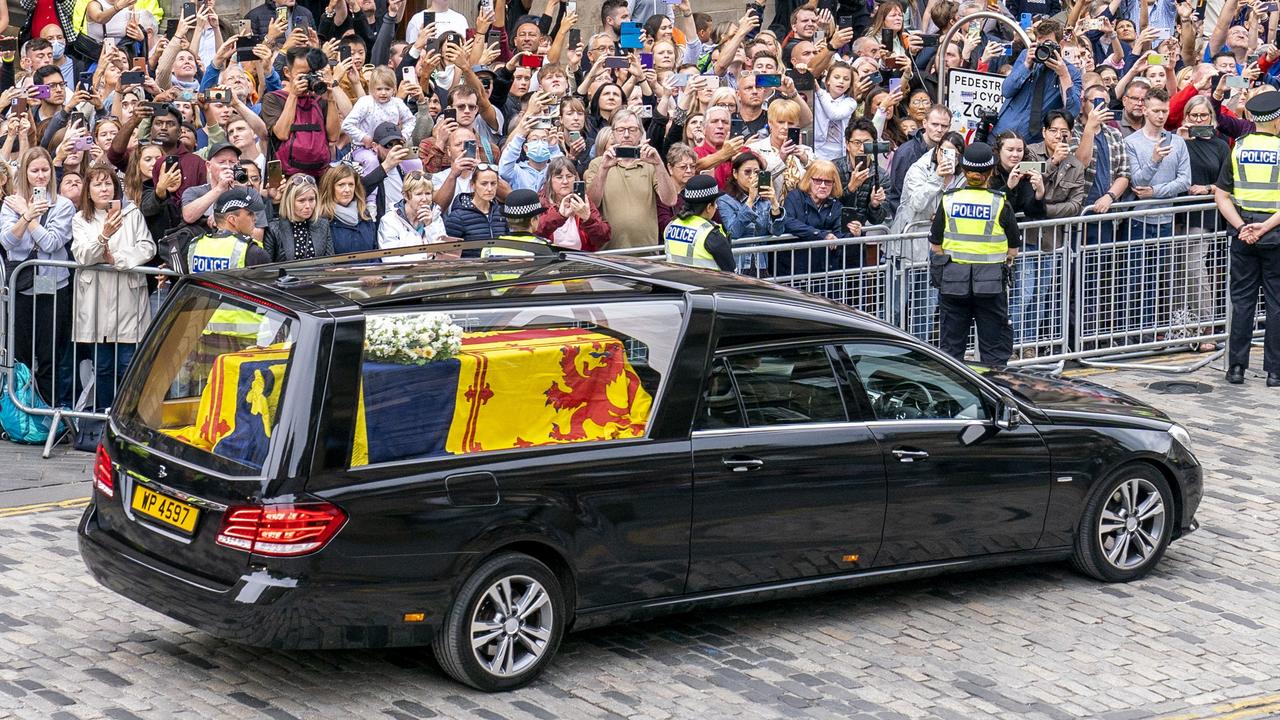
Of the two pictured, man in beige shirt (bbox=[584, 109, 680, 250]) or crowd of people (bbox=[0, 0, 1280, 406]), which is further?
man in beige shirt (bbox=[584, 109, 680, 250])

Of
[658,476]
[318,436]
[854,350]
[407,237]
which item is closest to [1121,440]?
[854,350]

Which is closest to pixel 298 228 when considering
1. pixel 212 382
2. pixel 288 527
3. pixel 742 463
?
pixel 212 382

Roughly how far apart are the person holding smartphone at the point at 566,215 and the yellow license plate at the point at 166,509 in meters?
5.16

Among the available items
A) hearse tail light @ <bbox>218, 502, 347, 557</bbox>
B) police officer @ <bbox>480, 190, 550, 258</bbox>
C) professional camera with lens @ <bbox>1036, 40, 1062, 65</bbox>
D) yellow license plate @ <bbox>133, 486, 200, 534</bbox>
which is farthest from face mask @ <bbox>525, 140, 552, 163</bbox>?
hearse tail light @ <bbox>218, 502, 347, 557</bbox>

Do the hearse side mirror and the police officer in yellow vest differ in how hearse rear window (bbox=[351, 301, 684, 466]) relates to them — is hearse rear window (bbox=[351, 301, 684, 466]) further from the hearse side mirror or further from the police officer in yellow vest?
the police officer in yellow vest

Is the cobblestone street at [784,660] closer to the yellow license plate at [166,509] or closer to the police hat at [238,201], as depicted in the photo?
the yellow license plate at [166,509]

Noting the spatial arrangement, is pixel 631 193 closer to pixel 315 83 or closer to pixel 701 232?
pixel 701 232

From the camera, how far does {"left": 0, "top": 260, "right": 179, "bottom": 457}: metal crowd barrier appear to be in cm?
1154

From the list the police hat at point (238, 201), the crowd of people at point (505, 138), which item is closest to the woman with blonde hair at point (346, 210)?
the crowd of people at point (505, 138)

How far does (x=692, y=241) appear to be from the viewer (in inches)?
444

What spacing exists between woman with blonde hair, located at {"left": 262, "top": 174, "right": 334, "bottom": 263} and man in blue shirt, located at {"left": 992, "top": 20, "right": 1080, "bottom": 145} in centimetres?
670

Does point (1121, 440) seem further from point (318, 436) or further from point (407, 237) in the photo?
point (407, 237)

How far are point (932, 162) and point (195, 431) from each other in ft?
26.3

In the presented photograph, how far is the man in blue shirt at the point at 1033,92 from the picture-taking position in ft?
52.3
